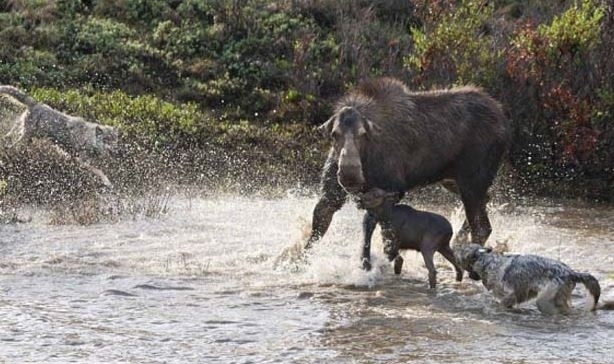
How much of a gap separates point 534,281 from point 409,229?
4.75 ft

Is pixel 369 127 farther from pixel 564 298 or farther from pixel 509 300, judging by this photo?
pixel 564 298

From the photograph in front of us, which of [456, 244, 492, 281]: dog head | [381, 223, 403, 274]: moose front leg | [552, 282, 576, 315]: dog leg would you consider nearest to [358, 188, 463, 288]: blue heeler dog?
[381, 223, 403, 274]: moose front leg

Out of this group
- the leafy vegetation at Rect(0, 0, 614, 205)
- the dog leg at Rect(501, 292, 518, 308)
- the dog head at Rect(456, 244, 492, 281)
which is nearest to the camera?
the dog leg at Rect(501, 292, 518, 308)

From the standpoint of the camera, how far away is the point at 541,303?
934 centimetres

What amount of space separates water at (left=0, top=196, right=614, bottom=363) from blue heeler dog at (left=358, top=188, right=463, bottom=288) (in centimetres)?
23

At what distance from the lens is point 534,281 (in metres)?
9.34

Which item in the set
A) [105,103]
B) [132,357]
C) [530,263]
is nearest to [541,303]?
[530,263]

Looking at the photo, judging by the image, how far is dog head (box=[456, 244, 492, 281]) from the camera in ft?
32.4

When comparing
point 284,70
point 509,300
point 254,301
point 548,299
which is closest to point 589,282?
point 548,299

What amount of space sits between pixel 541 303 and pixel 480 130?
273 cm

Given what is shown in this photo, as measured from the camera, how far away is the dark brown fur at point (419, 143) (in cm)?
1095

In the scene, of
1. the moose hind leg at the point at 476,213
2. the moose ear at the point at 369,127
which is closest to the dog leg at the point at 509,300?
the moose ear at the point at 369,127

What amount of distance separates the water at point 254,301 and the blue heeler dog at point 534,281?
0.14 meters

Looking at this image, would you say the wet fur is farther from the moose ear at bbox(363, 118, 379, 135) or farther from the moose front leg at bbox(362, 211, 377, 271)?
the moose front leg at bbox(362, 211, 377, 271)
